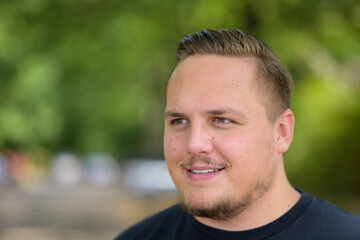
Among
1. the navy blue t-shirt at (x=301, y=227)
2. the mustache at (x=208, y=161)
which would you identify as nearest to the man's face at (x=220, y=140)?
the mustache at (x=208, y=161)

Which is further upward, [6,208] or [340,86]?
[340,86]

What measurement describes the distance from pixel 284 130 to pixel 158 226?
706 millimetres

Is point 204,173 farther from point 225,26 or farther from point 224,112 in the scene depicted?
point 225,26

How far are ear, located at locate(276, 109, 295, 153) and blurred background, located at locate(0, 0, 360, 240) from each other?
4.05 metres

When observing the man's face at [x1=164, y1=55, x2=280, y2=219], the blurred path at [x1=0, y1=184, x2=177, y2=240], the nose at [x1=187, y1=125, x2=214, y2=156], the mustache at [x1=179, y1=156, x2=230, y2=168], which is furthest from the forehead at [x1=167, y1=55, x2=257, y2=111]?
the blurred path at [x1=0, y1=184, x2=177, y2=240]

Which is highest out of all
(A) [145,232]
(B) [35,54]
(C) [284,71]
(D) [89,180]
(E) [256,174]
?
(B) [35,54]

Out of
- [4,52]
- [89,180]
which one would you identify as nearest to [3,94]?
[4,52]

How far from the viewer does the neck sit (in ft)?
7.43

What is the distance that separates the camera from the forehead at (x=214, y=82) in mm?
2209

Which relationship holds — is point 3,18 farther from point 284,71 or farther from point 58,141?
point 58,141

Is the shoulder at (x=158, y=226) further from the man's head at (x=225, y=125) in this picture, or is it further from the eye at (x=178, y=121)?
the eye at (x=178, y=121)

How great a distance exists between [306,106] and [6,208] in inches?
370

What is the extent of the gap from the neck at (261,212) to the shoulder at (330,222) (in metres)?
0.10

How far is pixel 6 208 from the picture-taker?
1580 cm
